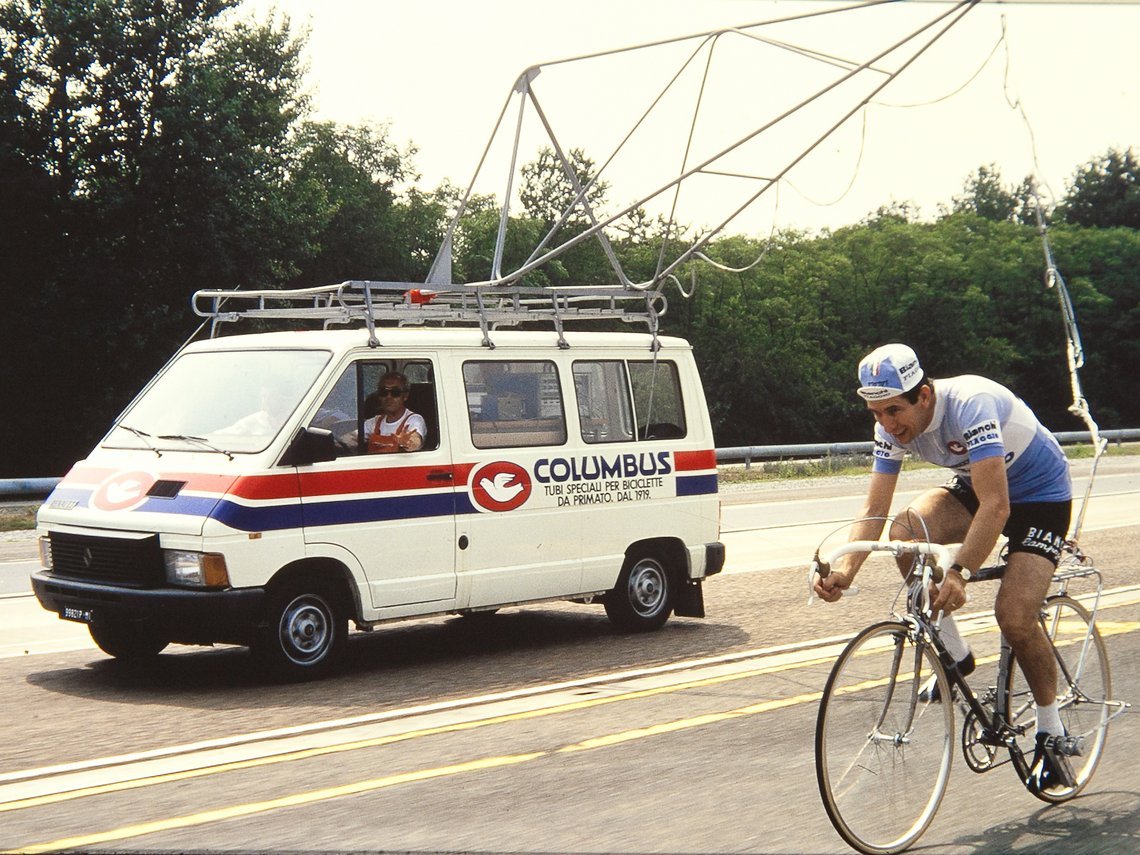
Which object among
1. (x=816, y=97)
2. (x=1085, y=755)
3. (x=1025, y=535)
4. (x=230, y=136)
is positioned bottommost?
(x=1085, y=755)

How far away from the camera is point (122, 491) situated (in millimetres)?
8516

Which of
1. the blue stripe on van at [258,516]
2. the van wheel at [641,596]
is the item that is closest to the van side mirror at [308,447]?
the blue stripe on van at [258,516]

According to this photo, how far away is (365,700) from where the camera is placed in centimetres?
790

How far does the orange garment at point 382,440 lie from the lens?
895 cm

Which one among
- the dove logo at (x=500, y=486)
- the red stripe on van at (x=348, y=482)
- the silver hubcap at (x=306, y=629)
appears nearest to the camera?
the red stripe on van at (x=348, y=482)

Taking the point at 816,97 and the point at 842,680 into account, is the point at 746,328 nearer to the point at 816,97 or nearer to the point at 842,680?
the point at 816,97

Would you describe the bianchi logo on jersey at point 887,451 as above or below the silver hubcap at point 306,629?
above

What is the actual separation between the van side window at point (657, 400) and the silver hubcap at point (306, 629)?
2918mm

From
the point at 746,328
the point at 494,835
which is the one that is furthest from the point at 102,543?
the point at 746,328

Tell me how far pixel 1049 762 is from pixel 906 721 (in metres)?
0.90

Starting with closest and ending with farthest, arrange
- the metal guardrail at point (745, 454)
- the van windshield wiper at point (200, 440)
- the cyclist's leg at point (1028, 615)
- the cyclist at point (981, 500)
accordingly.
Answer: the cyclist at point (981, 500), the cyclist's leg at point (1028, 615), the van windshield wiper at point (200, 440), the metal guardrail at point (745, 454)

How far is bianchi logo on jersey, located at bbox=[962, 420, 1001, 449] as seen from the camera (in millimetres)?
5215

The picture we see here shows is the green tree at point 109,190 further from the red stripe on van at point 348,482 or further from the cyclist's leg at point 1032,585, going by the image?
the cyclist's leg at point 1032,585

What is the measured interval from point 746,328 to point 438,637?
57.6 m
